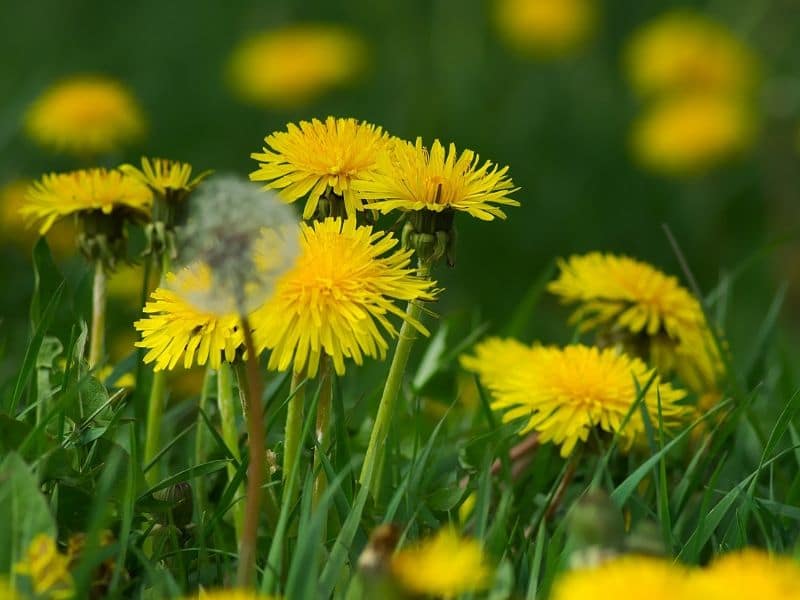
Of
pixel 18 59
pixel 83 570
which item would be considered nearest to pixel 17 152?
pixel 18 59

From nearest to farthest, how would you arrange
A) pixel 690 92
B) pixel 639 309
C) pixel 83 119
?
pixel 639 309
pixel 83 119
pixel 690 92

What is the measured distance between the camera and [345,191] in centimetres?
113

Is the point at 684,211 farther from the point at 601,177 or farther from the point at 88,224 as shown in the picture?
the point at 88,224

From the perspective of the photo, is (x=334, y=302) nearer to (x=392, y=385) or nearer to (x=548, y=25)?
(x=392, y=385)

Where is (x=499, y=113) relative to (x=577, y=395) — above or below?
above

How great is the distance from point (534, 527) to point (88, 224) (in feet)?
1.79

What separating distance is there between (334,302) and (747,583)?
414 millimetres

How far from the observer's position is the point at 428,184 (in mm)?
1054

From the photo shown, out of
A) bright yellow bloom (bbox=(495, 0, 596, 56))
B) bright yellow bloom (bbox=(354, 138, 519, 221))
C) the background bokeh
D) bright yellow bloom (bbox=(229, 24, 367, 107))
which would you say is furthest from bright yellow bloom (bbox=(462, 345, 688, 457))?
bright yellow bloom (bbox=(495, 0, 596, 56))

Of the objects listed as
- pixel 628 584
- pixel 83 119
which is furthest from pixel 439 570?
pixel 83 119

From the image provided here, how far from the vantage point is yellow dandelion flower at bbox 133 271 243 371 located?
1019mm

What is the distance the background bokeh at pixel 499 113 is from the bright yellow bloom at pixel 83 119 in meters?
0.37

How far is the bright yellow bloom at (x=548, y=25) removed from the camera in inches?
178

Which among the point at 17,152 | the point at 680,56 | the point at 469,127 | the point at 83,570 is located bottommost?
the point at 83,570
